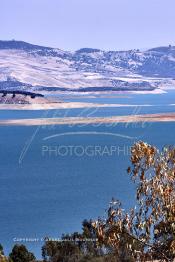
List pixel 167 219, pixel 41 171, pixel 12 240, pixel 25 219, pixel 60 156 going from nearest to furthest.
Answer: pixel 167 219 → pixel 12 240 → pixel 25 219 → pixel 41 171 → pixel 60 156

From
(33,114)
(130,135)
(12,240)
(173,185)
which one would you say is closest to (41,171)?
(12,240)

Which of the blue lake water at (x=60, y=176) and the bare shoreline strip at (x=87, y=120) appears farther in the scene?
the bare shoreline strip at (x=87, y=120)

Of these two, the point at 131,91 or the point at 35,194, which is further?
the point at 131,91

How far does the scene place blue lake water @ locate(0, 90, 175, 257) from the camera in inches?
1102

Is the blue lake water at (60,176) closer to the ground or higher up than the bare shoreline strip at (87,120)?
higher up

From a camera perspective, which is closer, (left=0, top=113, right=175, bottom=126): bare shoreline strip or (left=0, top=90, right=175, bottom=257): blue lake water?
(left=0, top=90, right=175, bottom=257): blue lake water

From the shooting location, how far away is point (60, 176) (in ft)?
141

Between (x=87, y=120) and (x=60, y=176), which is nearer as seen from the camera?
(x=60, y=176)

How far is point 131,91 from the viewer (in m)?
200

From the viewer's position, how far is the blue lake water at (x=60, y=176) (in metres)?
28.0

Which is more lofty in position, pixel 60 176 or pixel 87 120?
pixel 60 176

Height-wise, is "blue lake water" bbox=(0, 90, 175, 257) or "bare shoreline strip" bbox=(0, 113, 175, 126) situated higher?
"blue lake water" bbox=(0, 90, 175, 257)

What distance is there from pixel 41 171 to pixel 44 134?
1285 inches

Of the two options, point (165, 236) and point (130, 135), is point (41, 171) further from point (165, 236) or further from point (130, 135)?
point (165, 236)
